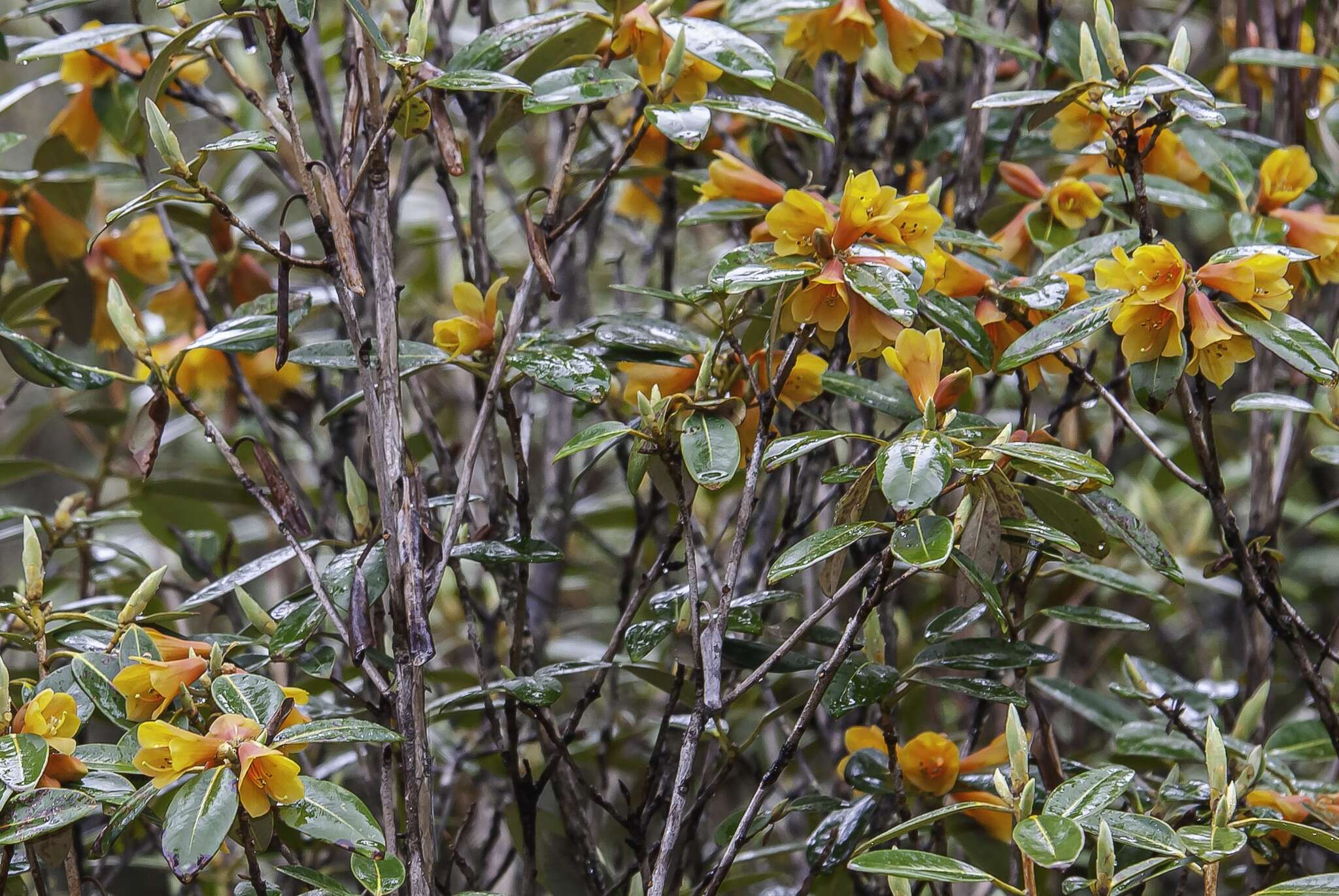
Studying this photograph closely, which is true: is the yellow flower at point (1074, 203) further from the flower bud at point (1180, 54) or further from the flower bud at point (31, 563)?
the flower bud at point (31, 563)

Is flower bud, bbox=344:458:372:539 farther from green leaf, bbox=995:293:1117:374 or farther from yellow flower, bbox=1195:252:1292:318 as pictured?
yellow flower, bbox=1195:252:1292:318

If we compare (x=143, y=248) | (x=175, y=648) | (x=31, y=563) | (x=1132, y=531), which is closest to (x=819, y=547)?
(x=1132, y=531)

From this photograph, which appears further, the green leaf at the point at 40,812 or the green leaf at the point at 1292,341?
the green leaf at the point at 1292,341

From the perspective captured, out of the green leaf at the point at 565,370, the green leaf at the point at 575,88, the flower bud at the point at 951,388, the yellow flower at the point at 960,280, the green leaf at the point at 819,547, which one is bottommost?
the green leaf at the point at 819,547

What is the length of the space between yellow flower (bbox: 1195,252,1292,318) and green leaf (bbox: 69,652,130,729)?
0.86 m

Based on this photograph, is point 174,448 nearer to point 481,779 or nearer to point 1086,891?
point 481,779

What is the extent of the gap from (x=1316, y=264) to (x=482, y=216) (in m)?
0.81

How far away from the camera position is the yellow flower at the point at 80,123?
140 cm

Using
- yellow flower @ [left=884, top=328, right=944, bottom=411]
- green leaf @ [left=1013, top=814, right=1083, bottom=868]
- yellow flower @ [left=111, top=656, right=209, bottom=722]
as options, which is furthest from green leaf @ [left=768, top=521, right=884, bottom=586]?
yellow flower @ [left=111, top=656, right=209, bottom=722]

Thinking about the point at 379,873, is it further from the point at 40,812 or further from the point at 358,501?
the point at 358,501

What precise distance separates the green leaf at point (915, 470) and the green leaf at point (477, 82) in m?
0.39

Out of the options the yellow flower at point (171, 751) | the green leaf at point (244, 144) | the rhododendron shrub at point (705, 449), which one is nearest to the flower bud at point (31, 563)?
the rhododendron shrub at point (705, 449)

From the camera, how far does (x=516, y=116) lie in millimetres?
1062

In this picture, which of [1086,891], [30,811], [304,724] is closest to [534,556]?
[304,724]
